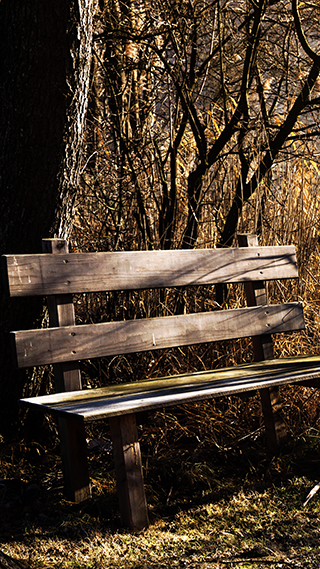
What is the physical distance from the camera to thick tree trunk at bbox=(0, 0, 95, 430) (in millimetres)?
2340

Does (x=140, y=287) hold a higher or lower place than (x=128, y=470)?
higher

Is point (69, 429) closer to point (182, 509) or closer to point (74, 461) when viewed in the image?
point (74, 461)

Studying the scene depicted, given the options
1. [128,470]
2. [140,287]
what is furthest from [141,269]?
[128,470]

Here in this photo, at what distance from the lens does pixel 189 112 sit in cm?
316

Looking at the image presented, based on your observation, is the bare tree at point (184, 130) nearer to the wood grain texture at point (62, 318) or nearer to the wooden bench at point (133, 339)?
the wooden bench at point (133, 339)

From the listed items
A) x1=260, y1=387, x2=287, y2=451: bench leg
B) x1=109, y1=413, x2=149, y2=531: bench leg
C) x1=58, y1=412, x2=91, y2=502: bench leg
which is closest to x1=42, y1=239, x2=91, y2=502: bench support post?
x1=58, y1=412, x2=91, y2=502: bench leg

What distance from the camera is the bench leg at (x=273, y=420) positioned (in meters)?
2.54

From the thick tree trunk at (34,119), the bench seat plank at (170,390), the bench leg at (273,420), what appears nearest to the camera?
the bench seat plank at (170,390)

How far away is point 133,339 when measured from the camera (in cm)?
231

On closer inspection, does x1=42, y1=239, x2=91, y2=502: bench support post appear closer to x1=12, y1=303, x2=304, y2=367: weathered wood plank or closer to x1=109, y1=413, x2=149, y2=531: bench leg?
x1=12, y1=303, x2=304, y2=367: weathered wood plank

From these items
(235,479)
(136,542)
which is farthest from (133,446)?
(235,479)

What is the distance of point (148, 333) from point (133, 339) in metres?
0.07

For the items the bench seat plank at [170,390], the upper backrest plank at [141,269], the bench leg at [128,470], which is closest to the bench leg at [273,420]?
the bench seat plank at [170,390]

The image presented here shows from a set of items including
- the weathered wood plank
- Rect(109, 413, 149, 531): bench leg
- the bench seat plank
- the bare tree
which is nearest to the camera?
the bench seat plank
